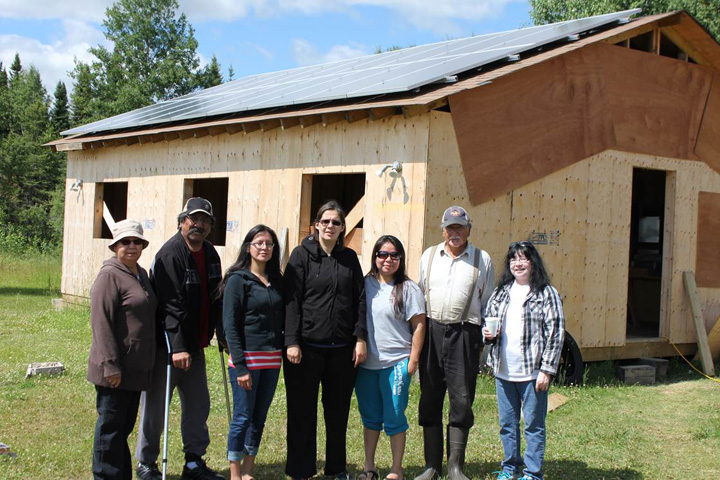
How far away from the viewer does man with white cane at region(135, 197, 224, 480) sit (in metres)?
5.20

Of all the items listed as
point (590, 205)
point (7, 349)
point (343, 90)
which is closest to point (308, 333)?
point (343, 90)

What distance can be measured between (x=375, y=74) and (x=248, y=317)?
6.72m

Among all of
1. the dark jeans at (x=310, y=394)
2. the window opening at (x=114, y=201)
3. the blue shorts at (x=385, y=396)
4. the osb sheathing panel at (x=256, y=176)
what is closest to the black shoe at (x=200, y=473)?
the dark jeans at (x=310, y=394)

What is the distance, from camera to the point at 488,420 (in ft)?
24.8

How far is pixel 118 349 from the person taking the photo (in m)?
4.76

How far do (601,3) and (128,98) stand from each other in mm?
23592

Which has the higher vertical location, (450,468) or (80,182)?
(80,182)

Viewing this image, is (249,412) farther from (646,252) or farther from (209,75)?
(209,75)

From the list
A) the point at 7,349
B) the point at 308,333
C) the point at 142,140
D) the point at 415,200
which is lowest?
the point at 7,349

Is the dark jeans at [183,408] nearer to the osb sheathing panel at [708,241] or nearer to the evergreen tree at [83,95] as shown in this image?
the osb sheathing panel at [708,241]

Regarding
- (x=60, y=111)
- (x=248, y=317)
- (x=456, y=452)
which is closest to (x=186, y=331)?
(x=248, y=317)

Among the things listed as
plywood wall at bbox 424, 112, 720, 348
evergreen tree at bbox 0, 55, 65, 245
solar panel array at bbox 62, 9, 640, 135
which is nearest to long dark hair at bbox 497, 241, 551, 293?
plywood wall at bbox 424, 112, 720, 348

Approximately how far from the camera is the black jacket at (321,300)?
5160 millimetres

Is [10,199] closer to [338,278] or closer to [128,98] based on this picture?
[128,98]
